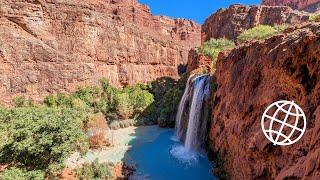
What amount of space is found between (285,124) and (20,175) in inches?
415

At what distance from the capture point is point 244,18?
5347cm

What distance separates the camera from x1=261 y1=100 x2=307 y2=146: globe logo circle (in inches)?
352

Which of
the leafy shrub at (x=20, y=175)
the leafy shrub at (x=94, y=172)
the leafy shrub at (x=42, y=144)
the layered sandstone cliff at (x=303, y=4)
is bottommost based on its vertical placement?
the leafy shrub at (x=94, y=172)

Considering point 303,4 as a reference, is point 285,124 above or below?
below

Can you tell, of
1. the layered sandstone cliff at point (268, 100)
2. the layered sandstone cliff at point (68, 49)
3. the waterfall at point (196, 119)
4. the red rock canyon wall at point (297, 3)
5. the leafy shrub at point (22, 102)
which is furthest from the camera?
the red rock canyon wall at point (297, 3)

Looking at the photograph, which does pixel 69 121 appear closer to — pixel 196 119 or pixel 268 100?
pixel 268 100

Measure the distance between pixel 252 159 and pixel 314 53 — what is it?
219 inches

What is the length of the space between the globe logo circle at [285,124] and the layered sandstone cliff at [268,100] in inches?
8.6

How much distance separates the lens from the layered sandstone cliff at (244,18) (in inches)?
1858

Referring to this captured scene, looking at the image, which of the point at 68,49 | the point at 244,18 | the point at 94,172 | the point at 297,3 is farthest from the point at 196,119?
the point at 297,3

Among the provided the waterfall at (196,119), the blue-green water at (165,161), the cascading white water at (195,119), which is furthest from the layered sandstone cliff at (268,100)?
the cascading white water at (195,119)

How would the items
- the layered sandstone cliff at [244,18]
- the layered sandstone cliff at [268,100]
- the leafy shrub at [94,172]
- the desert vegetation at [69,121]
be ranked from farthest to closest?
the layered sandstone cliff at [244,18] < the leafy shrub at [94,172] < the desert vegetation at [69,121] < the layered sandstone cliff at [268,100]

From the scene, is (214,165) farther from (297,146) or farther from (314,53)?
(314,53)

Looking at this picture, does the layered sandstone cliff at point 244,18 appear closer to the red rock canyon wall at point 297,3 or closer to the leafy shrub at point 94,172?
the red rock canyon wall at point 297,3
